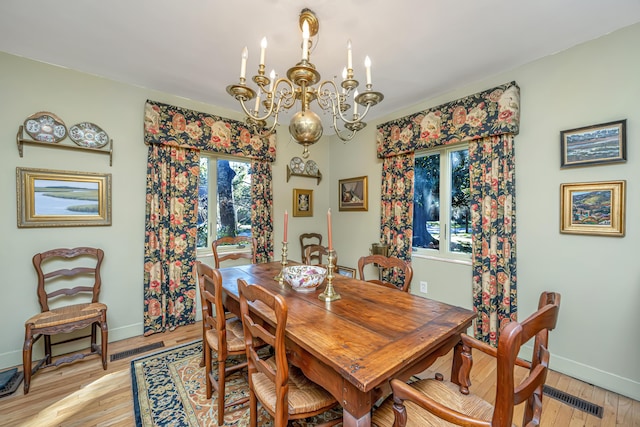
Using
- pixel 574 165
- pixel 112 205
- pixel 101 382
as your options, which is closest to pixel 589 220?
pixel 574 165

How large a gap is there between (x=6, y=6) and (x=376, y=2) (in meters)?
2.41

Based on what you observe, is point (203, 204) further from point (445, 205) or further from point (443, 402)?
point (443, 402)

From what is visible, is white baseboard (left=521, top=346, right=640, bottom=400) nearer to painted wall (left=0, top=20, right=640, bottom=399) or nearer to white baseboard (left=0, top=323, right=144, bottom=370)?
painted wall (left=0, top=20, right=640, bottom=399)

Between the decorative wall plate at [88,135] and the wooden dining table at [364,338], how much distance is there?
2124 mm

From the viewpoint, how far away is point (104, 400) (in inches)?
73.7

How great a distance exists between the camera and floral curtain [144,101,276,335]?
281 cm

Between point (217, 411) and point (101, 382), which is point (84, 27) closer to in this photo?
point (101, 382)

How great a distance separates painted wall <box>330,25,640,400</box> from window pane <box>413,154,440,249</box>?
83 centimetres

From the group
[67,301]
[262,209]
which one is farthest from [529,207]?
[67,301]

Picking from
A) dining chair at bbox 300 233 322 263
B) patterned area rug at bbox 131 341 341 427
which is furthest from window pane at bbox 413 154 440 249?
patterned area rug at bbox 131 341 341 427

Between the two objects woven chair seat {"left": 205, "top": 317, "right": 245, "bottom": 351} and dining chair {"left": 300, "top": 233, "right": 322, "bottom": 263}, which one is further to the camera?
dining chair {"left": 300, "top": 233, "right": 322, "bottom": 263}

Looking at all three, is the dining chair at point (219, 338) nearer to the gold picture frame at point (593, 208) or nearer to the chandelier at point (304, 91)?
the chandelier at point (304, 91)

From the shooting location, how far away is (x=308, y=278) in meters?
1.80

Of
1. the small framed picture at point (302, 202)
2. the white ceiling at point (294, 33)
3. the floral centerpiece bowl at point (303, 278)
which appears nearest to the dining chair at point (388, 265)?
the floral centerpiece bowl at point (303, 278)
